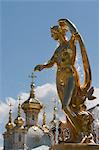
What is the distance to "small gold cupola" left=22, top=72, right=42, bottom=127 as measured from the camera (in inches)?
2077

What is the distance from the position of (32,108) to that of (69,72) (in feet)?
141

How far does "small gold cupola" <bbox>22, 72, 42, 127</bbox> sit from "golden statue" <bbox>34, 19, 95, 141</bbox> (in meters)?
42.4

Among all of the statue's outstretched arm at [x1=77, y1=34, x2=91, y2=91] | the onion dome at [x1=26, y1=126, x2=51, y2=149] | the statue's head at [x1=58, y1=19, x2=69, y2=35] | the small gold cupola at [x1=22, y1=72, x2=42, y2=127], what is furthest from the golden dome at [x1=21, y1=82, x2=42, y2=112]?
the statue's outstretched arm at [x1=77, y1=34, x2=91, y2=91]

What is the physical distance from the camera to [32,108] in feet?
173

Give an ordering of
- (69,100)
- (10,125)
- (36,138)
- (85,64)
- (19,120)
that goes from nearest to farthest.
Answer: (69,100)
(85,64)
(19,120)
(10,125)
(36,138)

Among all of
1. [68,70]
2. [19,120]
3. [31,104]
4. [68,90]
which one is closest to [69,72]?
[68,70]

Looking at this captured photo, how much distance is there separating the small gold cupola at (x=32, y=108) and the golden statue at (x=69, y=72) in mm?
42389

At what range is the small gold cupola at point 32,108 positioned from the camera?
52.8 metres

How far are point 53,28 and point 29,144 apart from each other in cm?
4295

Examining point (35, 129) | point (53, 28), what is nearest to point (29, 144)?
point (35, 129)

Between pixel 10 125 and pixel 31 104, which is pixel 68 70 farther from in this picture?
pixel 31 104

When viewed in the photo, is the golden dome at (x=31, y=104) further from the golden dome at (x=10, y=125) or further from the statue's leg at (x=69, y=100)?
the statue's leg at (x=69, y=100)

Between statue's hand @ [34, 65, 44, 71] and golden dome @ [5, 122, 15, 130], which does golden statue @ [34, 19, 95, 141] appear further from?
golden dome @ [5, 122, 15, 130]

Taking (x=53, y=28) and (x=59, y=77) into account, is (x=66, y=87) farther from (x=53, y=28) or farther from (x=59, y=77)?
(x=53, y=28)
